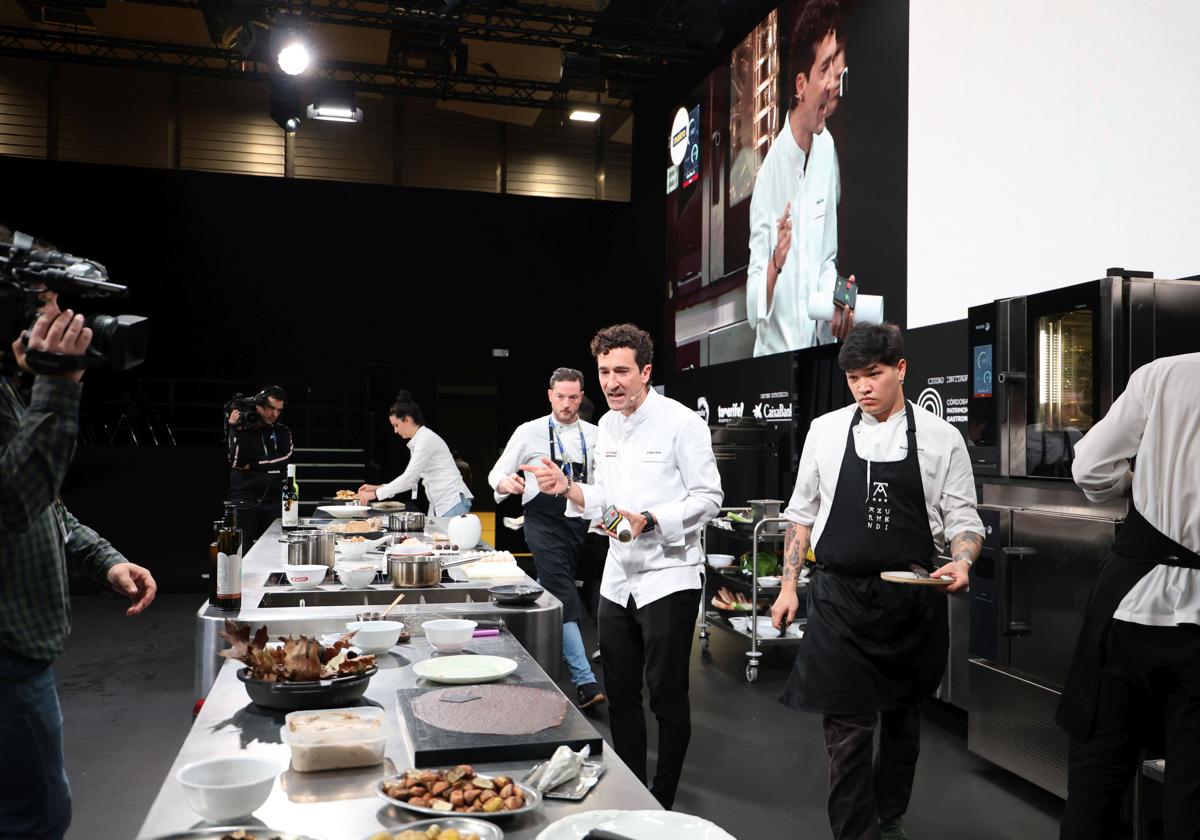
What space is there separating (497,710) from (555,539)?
10.7ft

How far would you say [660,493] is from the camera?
3.04 metres

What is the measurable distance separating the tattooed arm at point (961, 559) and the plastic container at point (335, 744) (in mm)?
1610

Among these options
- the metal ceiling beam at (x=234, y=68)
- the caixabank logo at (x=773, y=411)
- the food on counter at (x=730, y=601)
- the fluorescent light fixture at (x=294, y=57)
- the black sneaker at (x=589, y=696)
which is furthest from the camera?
the metal ceiling beam at (x=234, y=68)

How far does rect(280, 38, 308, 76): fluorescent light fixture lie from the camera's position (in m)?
8.38

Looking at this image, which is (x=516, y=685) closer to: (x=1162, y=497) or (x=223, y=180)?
(x=1162, y=497)

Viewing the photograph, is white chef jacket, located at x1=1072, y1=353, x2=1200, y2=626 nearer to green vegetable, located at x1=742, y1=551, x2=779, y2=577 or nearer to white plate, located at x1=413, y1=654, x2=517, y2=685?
white plate, located at x1=413, y1=654, x2=517, y2=685

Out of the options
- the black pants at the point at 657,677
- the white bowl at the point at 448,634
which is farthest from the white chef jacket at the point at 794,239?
the white bowl at the point at 448,634

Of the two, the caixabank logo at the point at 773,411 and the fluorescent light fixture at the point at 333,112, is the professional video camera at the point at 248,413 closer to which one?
the fluorescent light fixture at the point at 333,112

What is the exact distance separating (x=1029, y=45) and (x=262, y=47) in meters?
6.93

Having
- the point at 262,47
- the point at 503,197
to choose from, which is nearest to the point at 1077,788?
the point at 262,47

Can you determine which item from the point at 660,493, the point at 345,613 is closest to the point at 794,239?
the point at 660,493

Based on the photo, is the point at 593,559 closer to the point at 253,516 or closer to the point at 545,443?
the point at 545,443

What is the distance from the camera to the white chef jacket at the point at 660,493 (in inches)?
116

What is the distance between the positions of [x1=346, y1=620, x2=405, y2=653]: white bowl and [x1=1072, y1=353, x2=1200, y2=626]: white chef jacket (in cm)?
168
